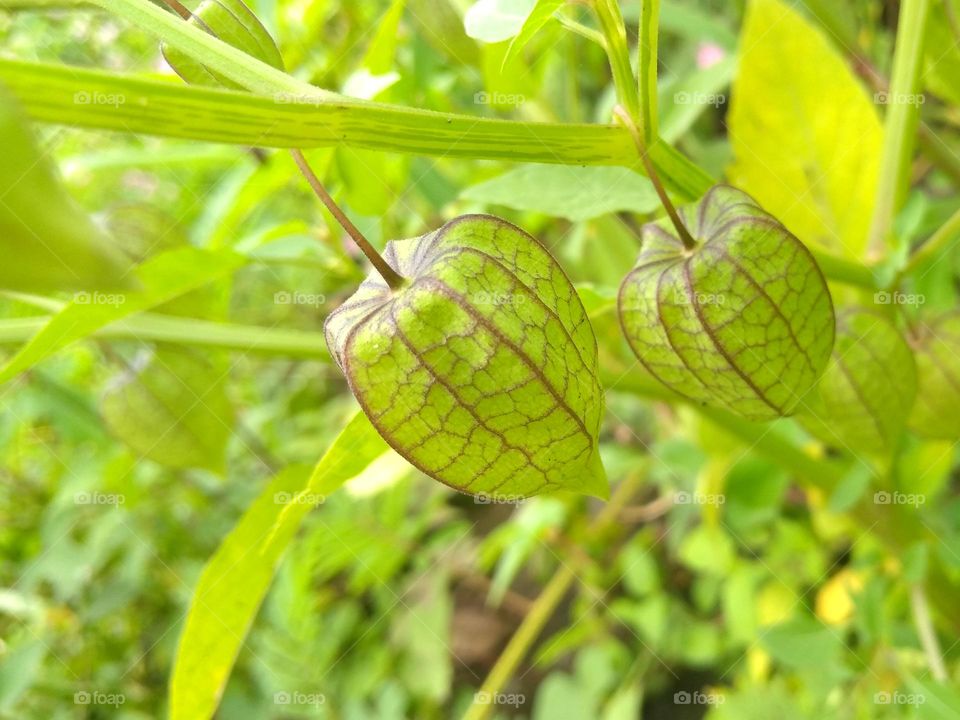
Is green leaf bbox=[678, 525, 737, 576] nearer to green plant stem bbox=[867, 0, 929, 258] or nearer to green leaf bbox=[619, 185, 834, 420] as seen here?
green plant stem bbox=[867, 0, 929, 258]

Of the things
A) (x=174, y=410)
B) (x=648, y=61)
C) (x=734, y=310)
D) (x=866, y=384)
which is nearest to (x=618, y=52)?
(x=648, y=61)

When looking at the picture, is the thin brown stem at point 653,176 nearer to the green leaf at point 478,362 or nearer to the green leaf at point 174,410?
the green leaf at point 478,362

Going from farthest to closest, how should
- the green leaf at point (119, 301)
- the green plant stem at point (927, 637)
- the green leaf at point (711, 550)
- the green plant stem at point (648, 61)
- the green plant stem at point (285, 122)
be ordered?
the green leaf at point (711, 550), the green plant stem at point (927, 637), the green leaf at point (119, 301), the green plant stem at point (648, 61), the green plant stem at point (285, 122)

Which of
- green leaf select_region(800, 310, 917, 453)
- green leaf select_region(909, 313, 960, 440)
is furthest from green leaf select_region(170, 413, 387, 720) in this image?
green leaf select_region(909, 313, 960, 440)

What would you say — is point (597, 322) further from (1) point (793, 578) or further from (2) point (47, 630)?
(2) point (47, 630)

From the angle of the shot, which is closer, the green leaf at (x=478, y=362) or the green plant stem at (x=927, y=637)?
the green leaf at (x=478, y=362)

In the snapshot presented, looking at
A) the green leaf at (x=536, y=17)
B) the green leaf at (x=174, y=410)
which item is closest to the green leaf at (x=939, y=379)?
the green leaf at (x=536, y=17)

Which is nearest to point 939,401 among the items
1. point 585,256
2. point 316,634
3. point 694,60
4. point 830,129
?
point 830,129
